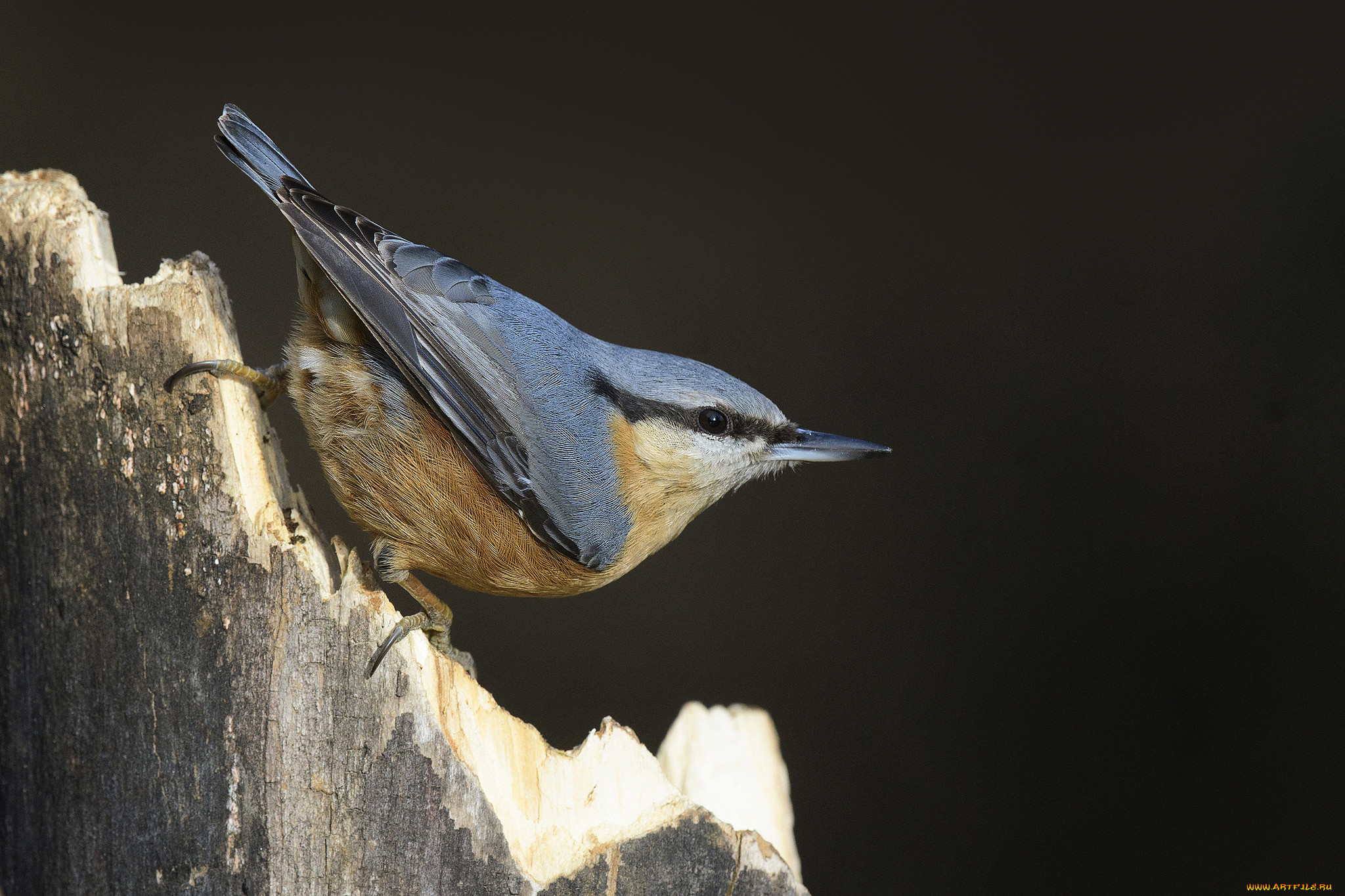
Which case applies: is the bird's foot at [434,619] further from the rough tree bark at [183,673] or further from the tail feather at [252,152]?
the tail feather at [252,152]

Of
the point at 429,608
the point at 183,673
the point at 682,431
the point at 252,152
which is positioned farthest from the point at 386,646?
the point at 252,152

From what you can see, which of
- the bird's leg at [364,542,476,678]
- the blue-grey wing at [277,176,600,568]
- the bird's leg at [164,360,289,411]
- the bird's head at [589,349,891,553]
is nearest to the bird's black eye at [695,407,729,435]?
the bird's head at [589,349,891,553]

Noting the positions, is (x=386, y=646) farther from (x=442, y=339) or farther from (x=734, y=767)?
(x=734, y=767)

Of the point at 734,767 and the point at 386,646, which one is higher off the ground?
the point at 386,646

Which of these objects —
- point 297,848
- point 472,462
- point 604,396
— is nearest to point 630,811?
point 297,848

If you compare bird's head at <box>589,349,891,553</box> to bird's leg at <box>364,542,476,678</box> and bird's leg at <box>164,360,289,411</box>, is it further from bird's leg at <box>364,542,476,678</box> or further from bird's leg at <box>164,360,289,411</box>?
bird's leg at <box>164,360,289,411</box>
